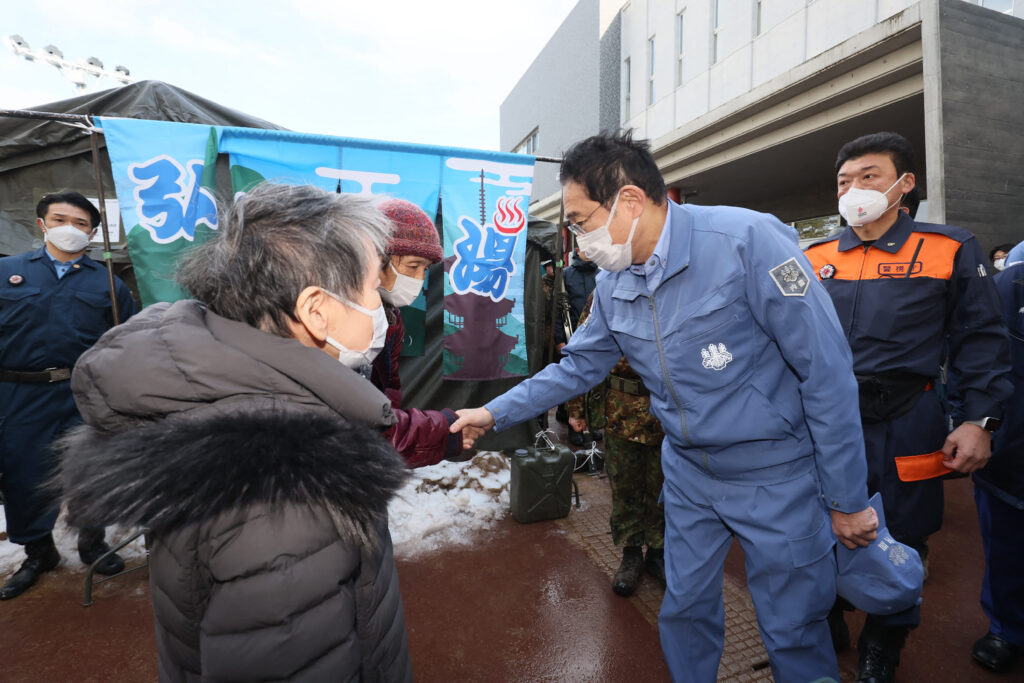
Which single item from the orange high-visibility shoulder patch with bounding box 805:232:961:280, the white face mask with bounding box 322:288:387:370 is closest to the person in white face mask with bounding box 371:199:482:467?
the white face mask with bounding box 322:288:387:370

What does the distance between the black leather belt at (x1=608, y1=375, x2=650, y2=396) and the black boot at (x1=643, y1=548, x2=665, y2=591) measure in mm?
1027

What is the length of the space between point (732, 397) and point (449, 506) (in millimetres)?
2989

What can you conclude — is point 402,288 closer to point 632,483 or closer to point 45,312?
point 632,483

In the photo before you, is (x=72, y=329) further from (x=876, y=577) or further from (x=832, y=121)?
(x=832, y=121)

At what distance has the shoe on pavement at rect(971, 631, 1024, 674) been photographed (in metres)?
2.20

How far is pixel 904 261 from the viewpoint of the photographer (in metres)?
2.08

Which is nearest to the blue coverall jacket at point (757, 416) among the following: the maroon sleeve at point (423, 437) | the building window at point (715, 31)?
the maroon sleeve at point (423, 437)

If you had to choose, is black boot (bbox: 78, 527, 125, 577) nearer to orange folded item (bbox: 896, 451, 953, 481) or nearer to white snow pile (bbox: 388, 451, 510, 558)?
white snow pile (bbox: 388, 451, 510, 558)

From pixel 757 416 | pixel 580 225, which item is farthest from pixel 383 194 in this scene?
pixel 757 416

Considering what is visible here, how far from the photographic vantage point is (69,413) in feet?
10.2

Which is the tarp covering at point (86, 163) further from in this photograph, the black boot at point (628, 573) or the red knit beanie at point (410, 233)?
the black boot at point (628, 573)

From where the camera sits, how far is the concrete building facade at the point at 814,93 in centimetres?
473

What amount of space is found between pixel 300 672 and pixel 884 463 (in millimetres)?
2344

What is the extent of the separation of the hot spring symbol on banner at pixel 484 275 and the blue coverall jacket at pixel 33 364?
8.03ft
